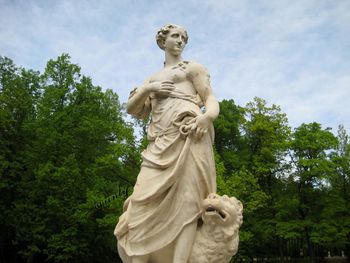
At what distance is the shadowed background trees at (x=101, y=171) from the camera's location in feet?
69.7

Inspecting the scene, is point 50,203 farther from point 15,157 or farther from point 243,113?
point 243,113

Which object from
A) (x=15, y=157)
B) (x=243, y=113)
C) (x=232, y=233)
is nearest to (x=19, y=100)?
(x=15, y=157)

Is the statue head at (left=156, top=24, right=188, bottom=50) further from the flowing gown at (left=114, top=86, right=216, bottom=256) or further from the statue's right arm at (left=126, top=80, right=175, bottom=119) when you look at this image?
the flowing gown at (left=114, top=86, right=216, bottom=256)

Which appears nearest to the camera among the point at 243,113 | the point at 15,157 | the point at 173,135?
the point at 173,135

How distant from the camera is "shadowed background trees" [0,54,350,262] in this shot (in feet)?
69.7

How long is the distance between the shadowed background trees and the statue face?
528 inches

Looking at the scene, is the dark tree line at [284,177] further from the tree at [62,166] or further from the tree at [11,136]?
the tree at [11,136]

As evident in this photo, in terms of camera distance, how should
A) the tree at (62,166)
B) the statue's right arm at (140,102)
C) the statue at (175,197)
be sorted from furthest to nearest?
the tree at (62,166), the statue's right arm at (140,102), the statue at (175,197)

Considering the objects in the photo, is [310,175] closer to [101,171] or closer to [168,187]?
[101,171]

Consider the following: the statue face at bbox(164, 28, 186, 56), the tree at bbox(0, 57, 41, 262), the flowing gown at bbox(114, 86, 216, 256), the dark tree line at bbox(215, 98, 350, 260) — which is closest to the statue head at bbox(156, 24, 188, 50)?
the statue face at bbox(164, 28, 186, 56)

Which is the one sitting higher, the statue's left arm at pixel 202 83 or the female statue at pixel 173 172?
the statue's left arm at pixel 202 83

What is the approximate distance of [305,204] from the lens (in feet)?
83.3

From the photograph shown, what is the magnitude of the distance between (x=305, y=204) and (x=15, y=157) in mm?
16603

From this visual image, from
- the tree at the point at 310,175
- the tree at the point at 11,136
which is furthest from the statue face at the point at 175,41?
the tree at the point at 310,175
